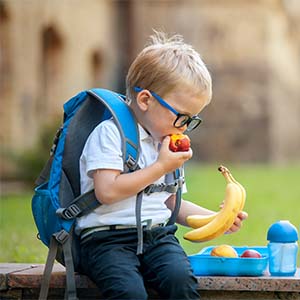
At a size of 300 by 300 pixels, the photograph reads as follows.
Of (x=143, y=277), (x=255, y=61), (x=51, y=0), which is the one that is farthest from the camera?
(x=255, y=61)

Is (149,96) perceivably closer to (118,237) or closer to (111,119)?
(111,119)

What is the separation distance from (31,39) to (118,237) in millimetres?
16837

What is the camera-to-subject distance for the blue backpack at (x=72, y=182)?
4.04 meters

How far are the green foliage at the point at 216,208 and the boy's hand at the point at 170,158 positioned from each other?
2414 mm

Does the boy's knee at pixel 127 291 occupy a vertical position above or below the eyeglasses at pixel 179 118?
below

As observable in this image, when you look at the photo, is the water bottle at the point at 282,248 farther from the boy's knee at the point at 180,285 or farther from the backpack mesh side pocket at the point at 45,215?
the backpack mesh side pocket at the point at 45,215

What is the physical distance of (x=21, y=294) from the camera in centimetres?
421

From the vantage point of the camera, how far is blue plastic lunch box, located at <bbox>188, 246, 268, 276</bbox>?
4059mm

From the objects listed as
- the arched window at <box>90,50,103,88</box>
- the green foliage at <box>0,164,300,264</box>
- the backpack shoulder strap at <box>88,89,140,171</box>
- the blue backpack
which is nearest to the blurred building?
the arched window at <box>90,50,103,88</box>

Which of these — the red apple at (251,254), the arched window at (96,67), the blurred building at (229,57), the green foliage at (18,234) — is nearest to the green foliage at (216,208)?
the green foliage at (18,234)

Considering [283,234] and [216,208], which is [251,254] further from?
[216,208]

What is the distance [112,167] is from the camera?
3.98 m

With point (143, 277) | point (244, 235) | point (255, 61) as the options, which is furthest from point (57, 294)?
point (255, 61)

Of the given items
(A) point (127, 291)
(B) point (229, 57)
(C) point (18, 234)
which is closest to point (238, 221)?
(A) point (127, 291)
